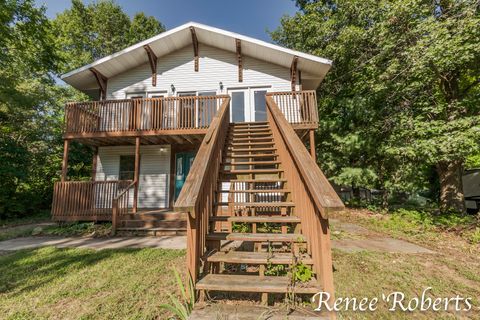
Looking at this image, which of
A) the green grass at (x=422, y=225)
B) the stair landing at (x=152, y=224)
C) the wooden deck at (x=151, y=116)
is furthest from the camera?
the wooden deck at (x=151, y=116)

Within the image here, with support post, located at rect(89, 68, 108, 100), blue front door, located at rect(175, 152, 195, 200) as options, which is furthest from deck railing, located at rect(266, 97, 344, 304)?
support post, located at rect(89, 68, 108, 100)

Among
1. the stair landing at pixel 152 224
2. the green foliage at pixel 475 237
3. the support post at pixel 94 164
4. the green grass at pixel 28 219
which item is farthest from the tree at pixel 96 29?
the green foliage at pixel 475 237

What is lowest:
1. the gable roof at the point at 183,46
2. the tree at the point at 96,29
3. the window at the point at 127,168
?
the window at the point at 127,168

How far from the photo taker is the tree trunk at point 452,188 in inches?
312

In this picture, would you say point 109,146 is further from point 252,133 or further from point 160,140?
point 252,133

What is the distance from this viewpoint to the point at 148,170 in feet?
29.1

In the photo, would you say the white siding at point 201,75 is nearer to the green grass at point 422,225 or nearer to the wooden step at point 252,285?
the green grass at point 422,225

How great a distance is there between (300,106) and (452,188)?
651 centimetres

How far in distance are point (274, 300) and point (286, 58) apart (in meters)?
8.04

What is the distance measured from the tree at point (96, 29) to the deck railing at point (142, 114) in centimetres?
1362

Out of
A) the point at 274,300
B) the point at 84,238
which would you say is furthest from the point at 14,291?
the point at 274,300

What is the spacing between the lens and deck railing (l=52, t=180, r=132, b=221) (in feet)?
22.0

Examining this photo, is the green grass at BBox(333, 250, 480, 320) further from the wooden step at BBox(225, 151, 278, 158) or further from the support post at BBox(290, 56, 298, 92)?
the support post at BBox(290, 56, 298, 92)

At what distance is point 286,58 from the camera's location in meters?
8.27
